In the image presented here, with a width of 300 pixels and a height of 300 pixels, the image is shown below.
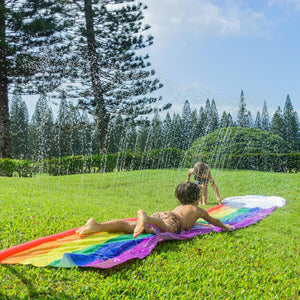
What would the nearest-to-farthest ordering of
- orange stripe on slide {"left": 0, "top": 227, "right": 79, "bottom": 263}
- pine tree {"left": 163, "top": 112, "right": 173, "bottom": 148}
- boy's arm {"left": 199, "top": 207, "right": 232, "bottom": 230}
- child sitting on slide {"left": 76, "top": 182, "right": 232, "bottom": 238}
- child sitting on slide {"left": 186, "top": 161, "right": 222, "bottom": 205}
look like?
orange stripe on slide {"left": 0, "top": 227, "right": 79, "bottom": 263} < child sitting on slide {"left": 76, "top": 182, "right": 232, "bottom": 238} < boy's arm {"left": 199, "top": 207, "right": 232, "bottom": 230} < child sitting on slide {"left": 186, "top": 161, "right": 222, "bottom": 205} < pine tree {"left": 163, "top": 112, "right": 173, "bottom": 148}

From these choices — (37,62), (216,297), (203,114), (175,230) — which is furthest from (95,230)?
(203,114)

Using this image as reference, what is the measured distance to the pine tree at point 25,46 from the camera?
43.0 feet

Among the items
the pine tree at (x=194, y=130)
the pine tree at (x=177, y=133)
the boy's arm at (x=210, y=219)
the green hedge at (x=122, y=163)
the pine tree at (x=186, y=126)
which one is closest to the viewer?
the boy's arm at (x=210, y=219)

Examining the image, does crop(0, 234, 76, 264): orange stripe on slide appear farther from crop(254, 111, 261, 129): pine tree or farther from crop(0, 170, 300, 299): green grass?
crop(254, 111, 261, 129): pine tree

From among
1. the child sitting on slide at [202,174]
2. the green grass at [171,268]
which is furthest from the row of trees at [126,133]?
the green grass at [171,268]

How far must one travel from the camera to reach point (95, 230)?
10.2 feet

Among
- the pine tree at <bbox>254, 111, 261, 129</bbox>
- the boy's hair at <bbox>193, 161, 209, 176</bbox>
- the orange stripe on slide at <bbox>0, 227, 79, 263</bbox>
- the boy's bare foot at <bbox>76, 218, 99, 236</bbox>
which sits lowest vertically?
the orange stripe on slide at <bbox>0, 227, 79, 263</bbox>

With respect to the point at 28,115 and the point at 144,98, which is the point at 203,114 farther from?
the point at 28,115

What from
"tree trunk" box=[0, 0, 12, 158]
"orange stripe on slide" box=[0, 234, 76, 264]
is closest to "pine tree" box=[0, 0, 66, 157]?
"tree trunk" box=[0, 0, 12, 158]

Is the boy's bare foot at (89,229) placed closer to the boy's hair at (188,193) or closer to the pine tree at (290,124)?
the boy's hair at (188,193)

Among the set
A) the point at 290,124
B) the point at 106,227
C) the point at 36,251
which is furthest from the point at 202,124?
the point at 36,251

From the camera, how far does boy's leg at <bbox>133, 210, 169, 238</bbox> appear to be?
2971 millimetres

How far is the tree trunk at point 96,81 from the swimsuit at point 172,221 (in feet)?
41.8

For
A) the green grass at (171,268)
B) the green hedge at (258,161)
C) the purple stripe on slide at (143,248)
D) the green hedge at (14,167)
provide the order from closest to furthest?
the green grass at (171,268) < the purple stripe on slide at (143,248) < the green hedge at (14,167) < the green hedge at (258,161)
